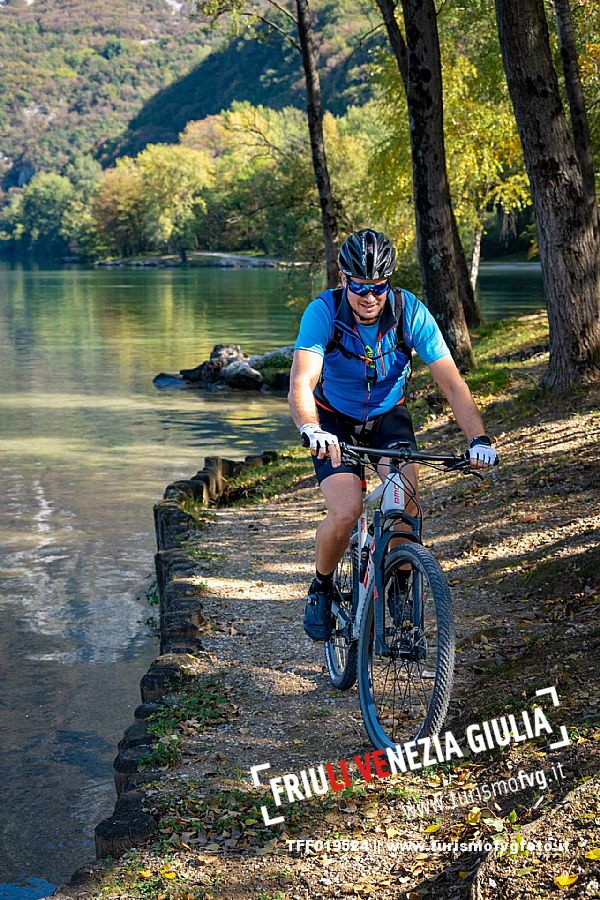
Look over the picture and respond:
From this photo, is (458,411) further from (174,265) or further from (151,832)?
(174,265)

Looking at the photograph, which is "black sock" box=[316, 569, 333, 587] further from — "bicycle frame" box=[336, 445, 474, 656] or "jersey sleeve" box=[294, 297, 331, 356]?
"jersey sleeve" box=[294, 297, 331, 356]

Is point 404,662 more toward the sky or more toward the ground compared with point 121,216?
more toward the ground

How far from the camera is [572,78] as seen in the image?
18938 mm

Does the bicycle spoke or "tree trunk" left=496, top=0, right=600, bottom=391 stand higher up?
"tree trunk" left=496, top=0, right=600, bottom=391

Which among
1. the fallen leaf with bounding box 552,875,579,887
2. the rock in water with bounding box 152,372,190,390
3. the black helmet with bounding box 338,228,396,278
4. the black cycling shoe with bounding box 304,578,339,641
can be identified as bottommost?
the rock in water with bounding box 152,372,190,390

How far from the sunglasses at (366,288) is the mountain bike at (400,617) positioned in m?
0.74

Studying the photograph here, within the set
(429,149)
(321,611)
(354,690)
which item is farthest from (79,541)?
(321,611)

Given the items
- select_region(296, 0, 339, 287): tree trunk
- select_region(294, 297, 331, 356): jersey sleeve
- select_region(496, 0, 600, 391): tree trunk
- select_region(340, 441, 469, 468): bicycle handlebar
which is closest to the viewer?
select_region(340, 441, 469, 468): bicycle handlebar

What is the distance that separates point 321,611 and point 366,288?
6.19 feet

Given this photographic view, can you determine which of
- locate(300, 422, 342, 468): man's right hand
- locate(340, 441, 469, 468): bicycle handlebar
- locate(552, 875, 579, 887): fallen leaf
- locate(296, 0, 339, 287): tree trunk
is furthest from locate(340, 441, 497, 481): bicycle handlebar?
locate(296, 0, 339, 287): tree trunk

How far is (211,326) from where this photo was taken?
5253cm

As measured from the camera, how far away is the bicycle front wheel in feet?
15.4

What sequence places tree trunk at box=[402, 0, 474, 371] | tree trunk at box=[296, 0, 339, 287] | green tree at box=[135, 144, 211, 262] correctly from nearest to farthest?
tree trunk at box=[402, 0, 474, 371] < tree trunk at box=[296, 0, 339, 287] < green tree at box=[135, 144, 211, 262]

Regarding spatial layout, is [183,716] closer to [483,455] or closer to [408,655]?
[408,655]
